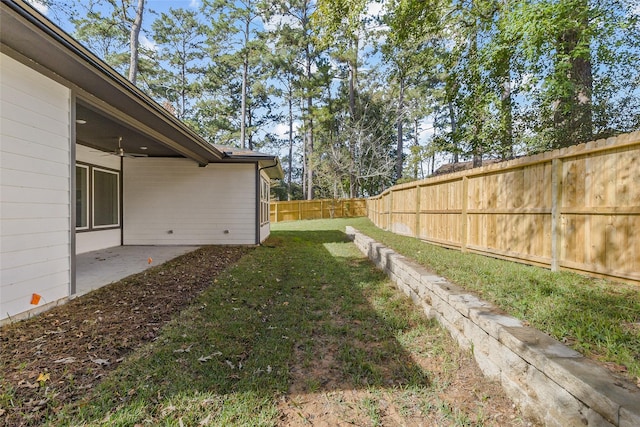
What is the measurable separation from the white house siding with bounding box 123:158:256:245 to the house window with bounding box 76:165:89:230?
4.52ft

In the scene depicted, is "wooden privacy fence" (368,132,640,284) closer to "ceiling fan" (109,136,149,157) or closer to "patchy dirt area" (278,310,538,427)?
"patchy dirt area" (278,310,538,427)

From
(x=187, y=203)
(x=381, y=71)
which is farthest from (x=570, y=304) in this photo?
(x=381, y=71)

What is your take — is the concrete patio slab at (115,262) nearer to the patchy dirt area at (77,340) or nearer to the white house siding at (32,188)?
the patchy dirt area at (77,340)

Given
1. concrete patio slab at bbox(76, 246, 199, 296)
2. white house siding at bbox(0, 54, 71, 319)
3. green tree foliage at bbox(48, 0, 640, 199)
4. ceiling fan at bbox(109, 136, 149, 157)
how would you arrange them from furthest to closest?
green tree foliage at bbox(48, 0, 640, 199) → ceiling fan at bbox(109, 136, 149, 157) → concrete patio slab at bbox(76, 246, 199, 296) → white house siding at bbox(0, 54, 71, 319)

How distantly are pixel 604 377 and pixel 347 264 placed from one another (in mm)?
4747

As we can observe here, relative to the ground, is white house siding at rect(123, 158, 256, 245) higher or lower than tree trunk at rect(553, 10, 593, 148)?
lower

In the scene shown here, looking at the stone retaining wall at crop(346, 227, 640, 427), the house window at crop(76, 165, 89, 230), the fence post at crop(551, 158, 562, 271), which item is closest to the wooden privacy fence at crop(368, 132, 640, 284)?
the fence post at crop(551, 158, 562, 271)

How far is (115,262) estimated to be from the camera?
587cm

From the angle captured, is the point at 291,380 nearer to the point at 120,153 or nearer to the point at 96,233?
the point at 120,153

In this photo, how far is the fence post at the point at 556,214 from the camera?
143 inches

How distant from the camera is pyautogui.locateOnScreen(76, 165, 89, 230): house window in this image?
6568 millimetres

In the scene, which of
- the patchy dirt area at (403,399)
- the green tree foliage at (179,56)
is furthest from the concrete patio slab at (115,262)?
the green tree foliage at (179,56)

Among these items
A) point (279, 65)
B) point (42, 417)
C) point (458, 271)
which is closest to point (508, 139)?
point (458, 271)

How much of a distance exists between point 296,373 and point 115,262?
5181 millimetres
